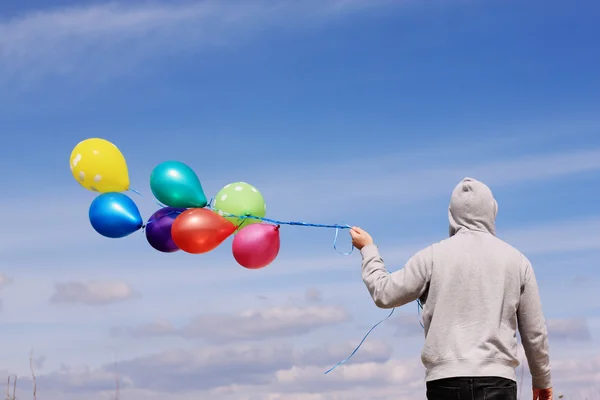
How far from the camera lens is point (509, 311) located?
3652 mm

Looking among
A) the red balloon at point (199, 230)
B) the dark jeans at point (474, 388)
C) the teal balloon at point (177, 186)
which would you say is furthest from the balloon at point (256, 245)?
the dark jeans at point (474, 388)

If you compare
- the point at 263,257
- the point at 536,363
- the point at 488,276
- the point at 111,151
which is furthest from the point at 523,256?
the point at 111,151

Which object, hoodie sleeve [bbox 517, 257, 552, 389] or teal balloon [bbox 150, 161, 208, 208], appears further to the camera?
teal balloon [bbox 150, 161, 208, 208]

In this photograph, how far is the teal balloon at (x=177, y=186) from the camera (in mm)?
5386

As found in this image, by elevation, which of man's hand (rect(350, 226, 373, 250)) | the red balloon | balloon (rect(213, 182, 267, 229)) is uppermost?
balloon (rect(213, 182, 267, 229))

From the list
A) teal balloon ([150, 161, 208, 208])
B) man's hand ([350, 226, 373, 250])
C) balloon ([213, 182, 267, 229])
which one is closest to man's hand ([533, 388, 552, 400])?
man's hand ([350, 226, 373, 250])

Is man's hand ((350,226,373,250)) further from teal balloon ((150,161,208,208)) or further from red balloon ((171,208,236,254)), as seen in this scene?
teal balloon ((150,161,208,208))

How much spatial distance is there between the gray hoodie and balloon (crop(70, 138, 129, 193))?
8.49ft

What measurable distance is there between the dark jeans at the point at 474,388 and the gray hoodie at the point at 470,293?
3 centimetres

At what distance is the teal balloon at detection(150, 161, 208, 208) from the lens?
5.39 m

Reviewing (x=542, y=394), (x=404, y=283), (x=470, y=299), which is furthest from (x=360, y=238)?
(x=542, y=394)

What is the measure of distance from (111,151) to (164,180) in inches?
24.7

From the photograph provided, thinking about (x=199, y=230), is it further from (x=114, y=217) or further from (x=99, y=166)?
(x=99, y=166)

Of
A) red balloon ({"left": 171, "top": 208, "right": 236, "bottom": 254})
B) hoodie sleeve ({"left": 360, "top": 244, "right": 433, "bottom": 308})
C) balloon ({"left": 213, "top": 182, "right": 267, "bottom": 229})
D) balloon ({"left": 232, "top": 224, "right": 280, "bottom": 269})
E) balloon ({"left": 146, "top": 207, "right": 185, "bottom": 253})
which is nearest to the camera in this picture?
hoodie sleeve ({"left": 360, "top": 244, "right": 433, "bottom": 308})
